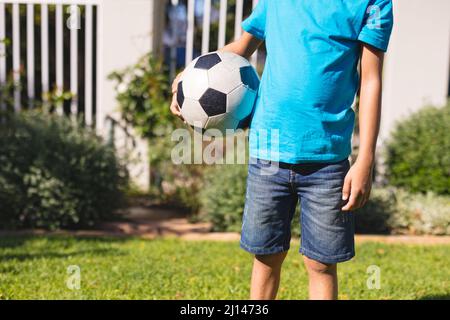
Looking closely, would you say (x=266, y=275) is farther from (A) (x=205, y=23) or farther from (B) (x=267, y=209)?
(A) (x=205, y=23)

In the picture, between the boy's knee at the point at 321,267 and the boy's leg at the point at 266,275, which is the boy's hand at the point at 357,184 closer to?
the boy's knee at the point at 321,267

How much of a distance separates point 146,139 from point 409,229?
111 inches

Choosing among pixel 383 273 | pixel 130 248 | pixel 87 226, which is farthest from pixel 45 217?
pixel 383 273

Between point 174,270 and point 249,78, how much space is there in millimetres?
1757

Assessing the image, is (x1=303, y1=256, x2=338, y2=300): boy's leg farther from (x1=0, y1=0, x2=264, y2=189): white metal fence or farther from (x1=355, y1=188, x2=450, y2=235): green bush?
(x1=0, y1=0, x2=264, y2=189): white metal fence

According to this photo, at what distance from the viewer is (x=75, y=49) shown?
244 inches

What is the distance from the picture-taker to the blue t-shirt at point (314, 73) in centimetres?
213

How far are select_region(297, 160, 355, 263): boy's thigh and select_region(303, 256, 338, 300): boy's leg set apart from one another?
0.06 meters

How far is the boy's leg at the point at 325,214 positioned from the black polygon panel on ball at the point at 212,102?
0.44 meters

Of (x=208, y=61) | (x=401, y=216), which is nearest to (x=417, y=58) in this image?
(x=401, y=216)

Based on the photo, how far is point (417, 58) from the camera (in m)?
6.14

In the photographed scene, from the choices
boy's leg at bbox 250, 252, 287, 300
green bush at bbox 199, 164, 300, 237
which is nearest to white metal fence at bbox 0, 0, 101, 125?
green bush at bbox 199, 164, 300, 237

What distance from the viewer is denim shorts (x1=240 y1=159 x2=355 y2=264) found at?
223cm

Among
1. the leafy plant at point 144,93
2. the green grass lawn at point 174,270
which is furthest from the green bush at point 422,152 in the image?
the leafy plant at point 144,93
